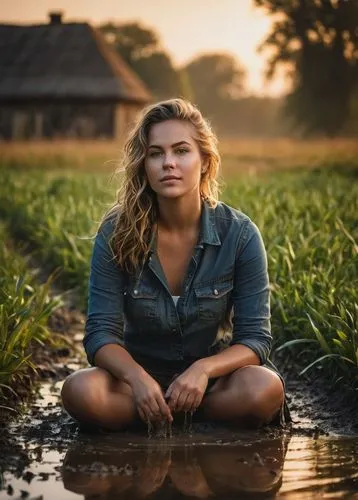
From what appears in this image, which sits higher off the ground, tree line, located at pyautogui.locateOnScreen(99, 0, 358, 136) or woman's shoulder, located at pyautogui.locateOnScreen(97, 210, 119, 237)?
tree line, located at pyautogui.locateOnScreen(99, 0, 358, 136)

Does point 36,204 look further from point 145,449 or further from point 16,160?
point 16,160

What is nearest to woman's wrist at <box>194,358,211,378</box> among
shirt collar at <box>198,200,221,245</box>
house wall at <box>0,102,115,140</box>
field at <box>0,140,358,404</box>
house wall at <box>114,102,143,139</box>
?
shirt collar at <box>198,200,221,245</box>

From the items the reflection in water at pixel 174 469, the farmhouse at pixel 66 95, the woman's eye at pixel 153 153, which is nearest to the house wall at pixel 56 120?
the farmhouse at pixel 66 95

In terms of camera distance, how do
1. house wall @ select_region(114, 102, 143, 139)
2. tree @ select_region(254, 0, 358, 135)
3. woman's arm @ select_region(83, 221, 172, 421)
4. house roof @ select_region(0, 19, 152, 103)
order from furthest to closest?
tree @ select_region(254, 0, 358, 135)
house roof @ select_region(0, 19, 152, 103)
house wall @ select_region(114, 102, 143, 139)
woman's arm @ select_region(83, 221, 172, 421)

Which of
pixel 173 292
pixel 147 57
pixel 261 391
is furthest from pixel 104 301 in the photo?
→ pixel 147 57

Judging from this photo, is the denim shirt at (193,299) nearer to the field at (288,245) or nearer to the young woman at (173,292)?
the young woman at (173,292)

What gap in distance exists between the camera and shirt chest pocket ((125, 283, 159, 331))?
12.3 ft

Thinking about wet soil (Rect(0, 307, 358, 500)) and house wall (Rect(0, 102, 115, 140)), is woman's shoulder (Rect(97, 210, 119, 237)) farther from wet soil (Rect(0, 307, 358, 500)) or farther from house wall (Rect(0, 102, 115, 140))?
house wall (Rect(0, 102, 115, 140))

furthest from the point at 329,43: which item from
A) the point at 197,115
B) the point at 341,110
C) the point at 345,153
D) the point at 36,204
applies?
the point at 197,115

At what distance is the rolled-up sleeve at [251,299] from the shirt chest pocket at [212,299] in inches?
1.9

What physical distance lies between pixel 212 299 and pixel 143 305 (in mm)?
281

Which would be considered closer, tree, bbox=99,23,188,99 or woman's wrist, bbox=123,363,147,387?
woman's wrist, bbox=123,363,147,387

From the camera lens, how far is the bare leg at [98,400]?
364 cm

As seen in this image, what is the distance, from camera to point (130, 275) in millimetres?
3836
